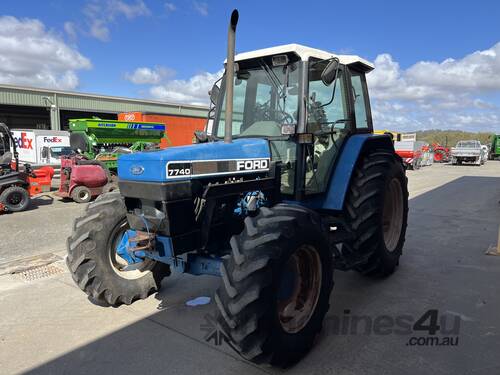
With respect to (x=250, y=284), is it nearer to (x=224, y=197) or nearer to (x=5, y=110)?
(x=224, y=197)

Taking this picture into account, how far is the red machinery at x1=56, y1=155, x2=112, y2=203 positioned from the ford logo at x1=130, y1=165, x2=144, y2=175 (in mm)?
7354

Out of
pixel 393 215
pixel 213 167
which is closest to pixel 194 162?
pixel 213 167

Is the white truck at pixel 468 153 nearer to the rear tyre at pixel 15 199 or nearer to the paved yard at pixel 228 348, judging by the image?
the paved yard at pixel 228 348

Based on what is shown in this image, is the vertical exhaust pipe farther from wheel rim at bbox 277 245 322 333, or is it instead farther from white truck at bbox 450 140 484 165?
white truck at bbox 450 140 484 165

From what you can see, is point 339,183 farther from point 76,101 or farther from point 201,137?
point 76,101

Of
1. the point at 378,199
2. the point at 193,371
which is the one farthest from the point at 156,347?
the point at 378,199

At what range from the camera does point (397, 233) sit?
4750 millimetres

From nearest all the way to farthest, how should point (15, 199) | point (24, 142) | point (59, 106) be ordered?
point (15, 199) < point (24, 142) < point (59, 106)

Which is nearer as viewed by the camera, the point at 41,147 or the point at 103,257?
the point at 103,257

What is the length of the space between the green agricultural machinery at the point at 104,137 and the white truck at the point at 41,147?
15.0 feet

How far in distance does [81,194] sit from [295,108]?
8139 mm

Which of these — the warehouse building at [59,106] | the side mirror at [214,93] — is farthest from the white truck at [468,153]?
the side mirror at [214,93]

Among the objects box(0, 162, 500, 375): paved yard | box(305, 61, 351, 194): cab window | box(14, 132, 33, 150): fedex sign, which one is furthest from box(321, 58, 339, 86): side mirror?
box(14, 132, 33, 150): fedex sign

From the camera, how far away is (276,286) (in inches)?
100
